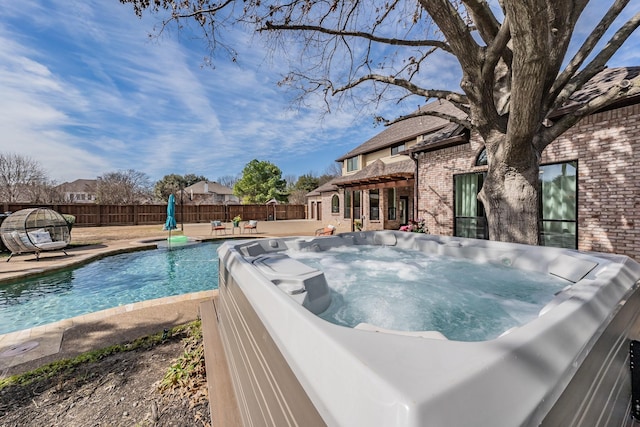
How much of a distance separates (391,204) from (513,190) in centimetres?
1102

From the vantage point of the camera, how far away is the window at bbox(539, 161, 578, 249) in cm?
543

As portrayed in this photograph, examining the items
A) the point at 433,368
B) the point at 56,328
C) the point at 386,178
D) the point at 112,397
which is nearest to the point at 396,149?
the point at 386,178

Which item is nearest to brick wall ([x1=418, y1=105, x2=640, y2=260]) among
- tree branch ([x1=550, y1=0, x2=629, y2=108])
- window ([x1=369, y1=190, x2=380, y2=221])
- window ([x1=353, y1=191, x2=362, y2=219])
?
tree branch ([x1=550, y1=0, x2=629, y2=108])

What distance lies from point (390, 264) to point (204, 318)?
257 cm

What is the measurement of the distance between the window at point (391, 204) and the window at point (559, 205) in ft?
28.5

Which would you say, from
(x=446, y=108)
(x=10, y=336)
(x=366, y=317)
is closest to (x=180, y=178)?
(x=446, y=108)

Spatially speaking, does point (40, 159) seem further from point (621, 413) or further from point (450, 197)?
point (621, 413)

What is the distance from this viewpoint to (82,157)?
20.3m

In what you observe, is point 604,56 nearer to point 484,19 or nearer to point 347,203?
point 484,19

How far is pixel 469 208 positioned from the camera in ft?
24.3

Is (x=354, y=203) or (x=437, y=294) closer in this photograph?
(x=437, y=294)

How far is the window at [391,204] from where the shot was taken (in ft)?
47.9

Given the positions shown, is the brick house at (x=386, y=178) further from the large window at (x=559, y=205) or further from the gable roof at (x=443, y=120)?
the large window at (x=559, y=205)

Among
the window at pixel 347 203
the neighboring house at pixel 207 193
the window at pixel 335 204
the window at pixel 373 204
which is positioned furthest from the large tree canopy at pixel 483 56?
the neighboring house at pixel 207 193
